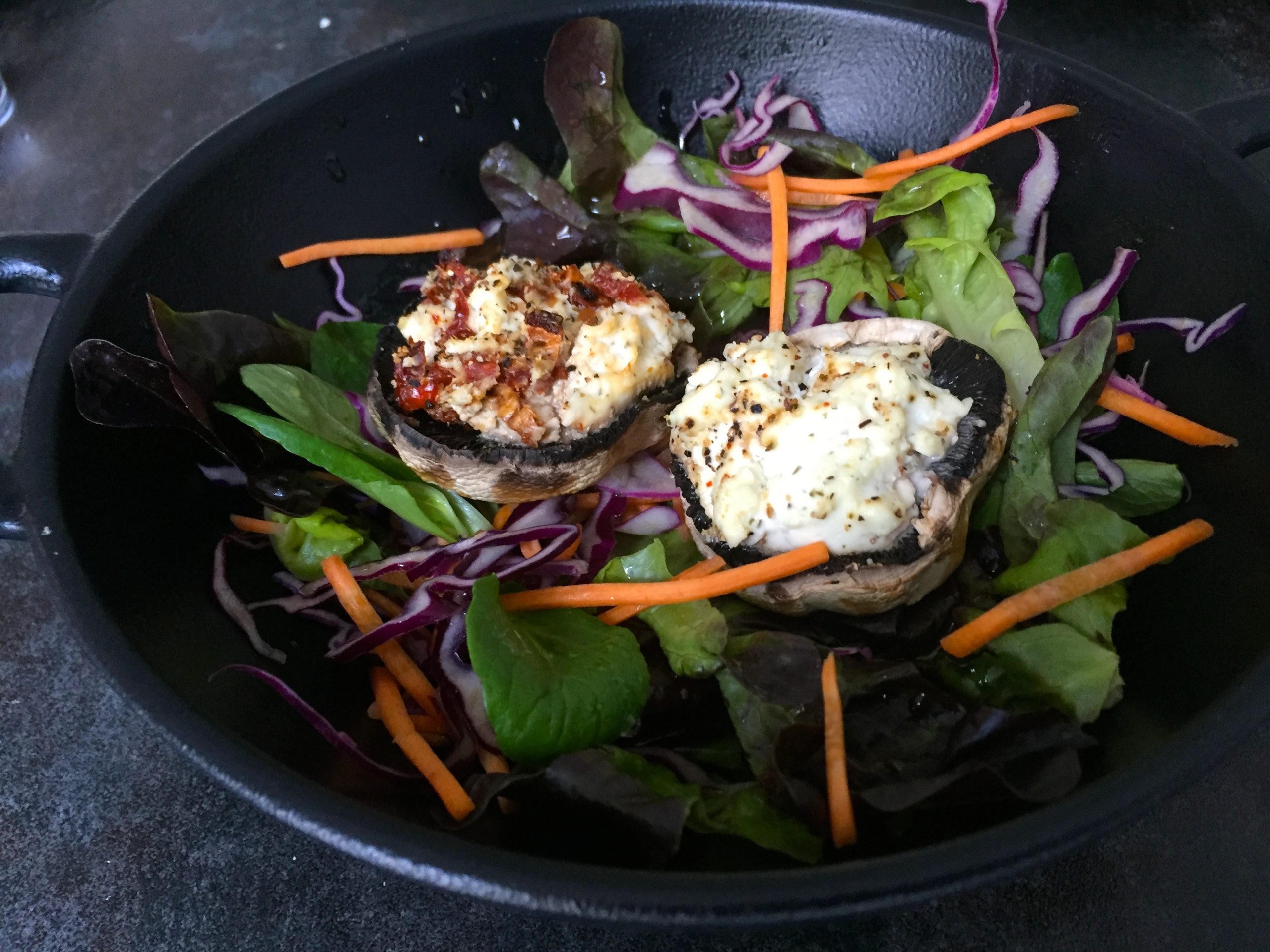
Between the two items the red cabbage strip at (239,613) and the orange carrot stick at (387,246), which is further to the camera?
the orange carrot stick at (387,246)

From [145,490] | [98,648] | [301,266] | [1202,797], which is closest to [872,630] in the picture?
[1202,797]

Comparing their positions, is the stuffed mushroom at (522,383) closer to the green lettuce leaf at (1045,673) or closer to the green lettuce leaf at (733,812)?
the green lettuce leaf at (733,812)

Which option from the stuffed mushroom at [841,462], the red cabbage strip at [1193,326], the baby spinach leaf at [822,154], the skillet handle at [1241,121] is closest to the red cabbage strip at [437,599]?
the stuffed mushroom at [841,462]

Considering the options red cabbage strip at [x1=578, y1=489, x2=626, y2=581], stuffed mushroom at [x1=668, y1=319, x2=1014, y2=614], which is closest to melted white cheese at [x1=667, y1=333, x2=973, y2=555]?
stuffed mushroom at [x1=668, y1=319, x2=1014, y2=614]

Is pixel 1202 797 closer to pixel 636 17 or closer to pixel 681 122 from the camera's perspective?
pixel 681 122

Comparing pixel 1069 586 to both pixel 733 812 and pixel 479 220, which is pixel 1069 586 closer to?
pixel 733 812

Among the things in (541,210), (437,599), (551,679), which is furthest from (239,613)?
(541,210)
